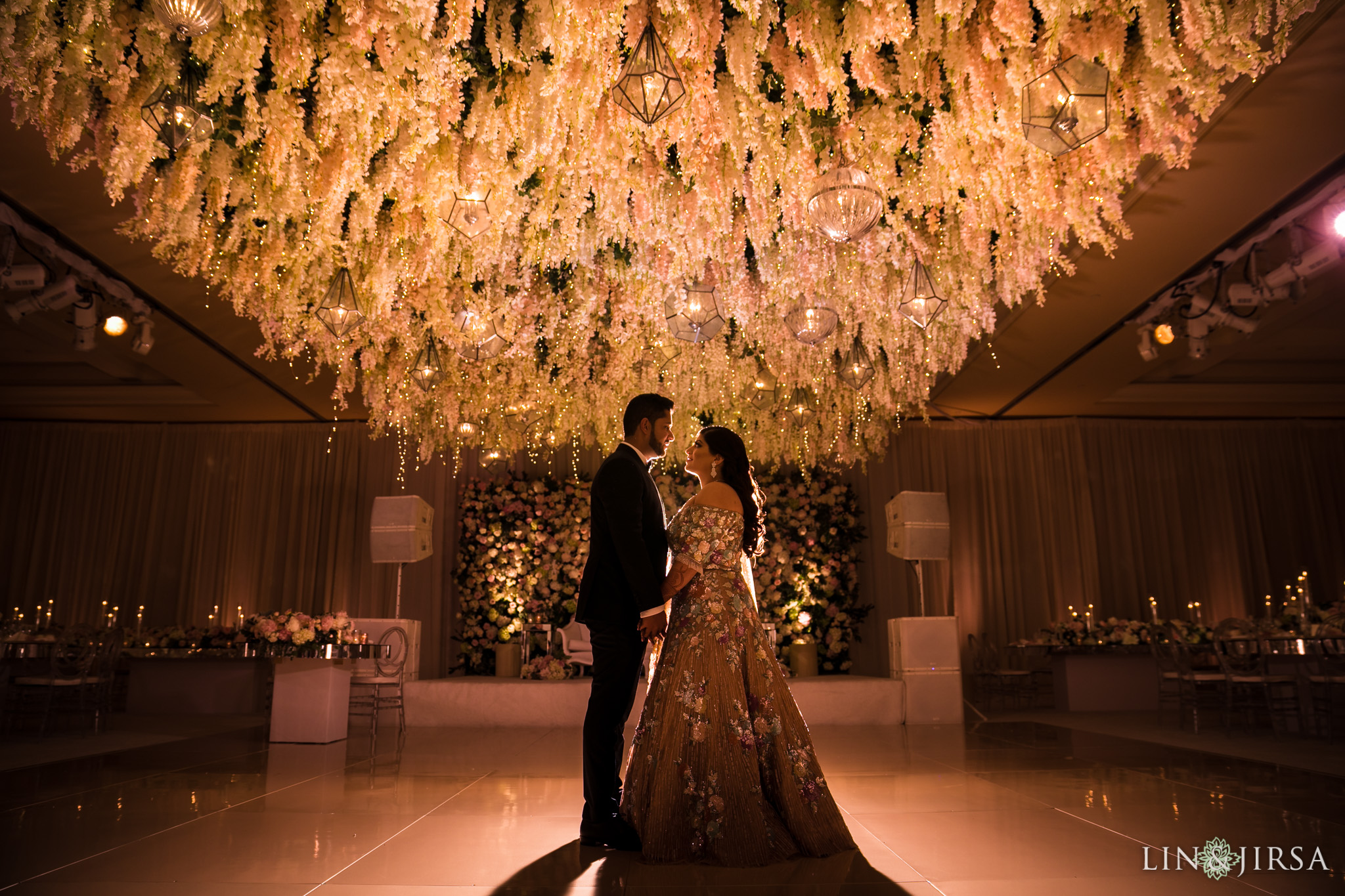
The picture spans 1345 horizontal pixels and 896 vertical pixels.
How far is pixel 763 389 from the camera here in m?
8.16

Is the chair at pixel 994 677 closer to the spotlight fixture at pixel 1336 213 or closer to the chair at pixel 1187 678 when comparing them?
the chair at pixel 1187 678

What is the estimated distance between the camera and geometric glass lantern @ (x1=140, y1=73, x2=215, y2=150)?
10.5 feet

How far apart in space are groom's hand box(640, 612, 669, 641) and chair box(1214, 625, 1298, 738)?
5.04 metres

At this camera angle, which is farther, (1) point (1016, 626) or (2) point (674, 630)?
(1) point (1016, 626)

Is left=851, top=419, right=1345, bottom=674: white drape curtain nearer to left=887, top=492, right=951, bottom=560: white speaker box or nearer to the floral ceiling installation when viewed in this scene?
left=887, top=492, right=951, bottom=560: white speaker box

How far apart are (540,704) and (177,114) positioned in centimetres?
519

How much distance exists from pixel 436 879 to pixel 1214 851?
217cm

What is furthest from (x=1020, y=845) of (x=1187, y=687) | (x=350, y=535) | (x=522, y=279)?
(x=350, y=535)

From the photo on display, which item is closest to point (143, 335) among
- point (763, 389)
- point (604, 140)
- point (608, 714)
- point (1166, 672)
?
point (604, 140)

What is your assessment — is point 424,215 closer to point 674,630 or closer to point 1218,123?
point 674,630

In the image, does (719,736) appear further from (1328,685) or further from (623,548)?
(1328,685)

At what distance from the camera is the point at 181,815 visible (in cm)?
302

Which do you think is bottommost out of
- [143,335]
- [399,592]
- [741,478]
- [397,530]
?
[399,592]

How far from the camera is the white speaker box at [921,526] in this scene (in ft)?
25.2
